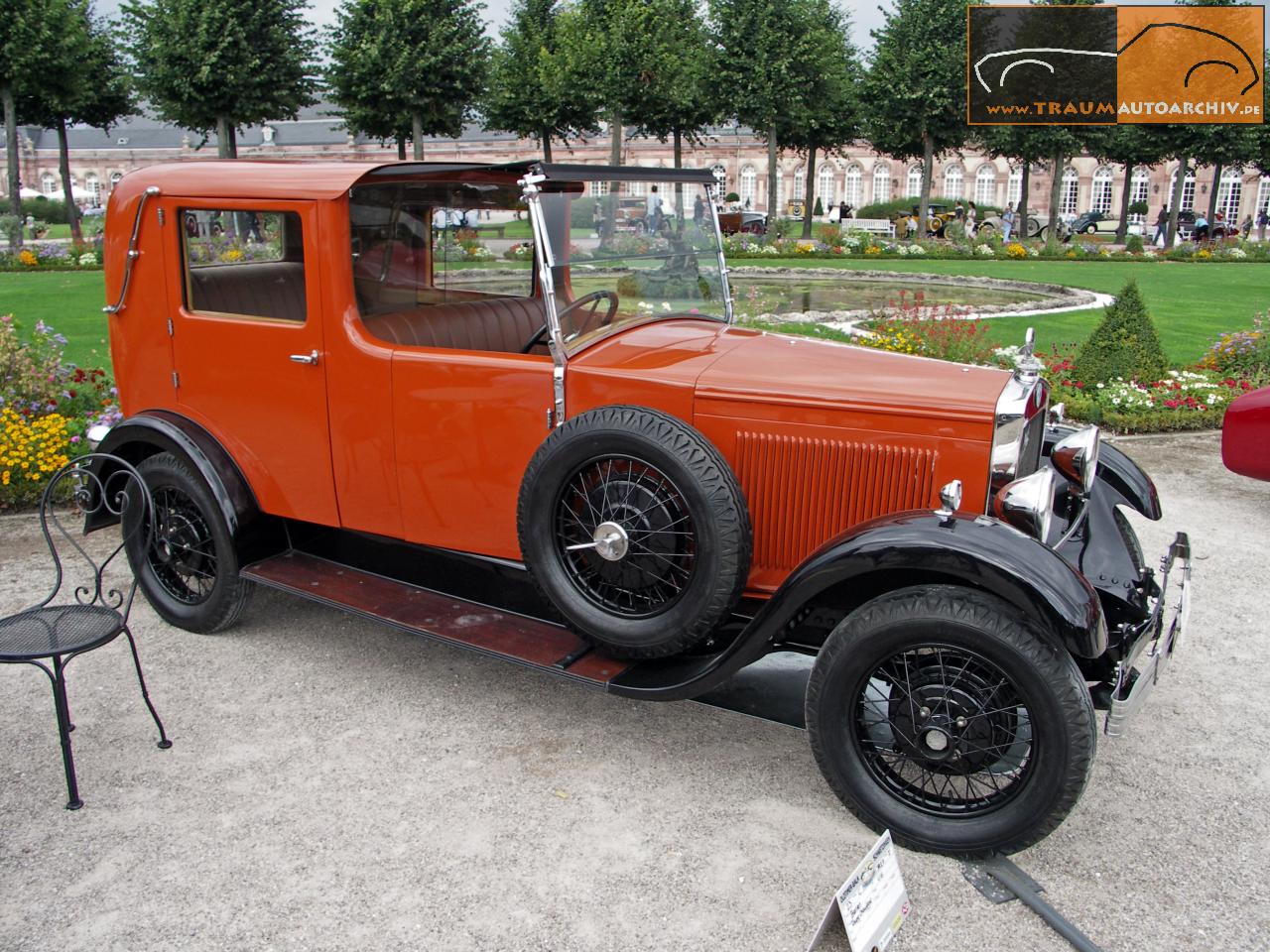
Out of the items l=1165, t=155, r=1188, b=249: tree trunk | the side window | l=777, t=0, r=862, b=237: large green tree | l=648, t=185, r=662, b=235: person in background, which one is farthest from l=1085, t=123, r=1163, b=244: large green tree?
the side window

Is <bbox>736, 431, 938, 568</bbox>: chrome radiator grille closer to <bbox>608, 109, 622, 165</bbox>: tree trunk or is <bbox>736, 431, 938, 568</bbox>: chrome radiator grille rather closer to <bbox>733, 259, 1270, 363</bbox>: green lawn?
<bbox>733, 259, 1270, 363</bbox>: green lawn

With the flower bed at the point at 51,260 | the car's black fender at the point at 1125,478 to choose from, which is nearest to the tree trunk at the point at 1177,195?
the flower bed at the point at 51,260

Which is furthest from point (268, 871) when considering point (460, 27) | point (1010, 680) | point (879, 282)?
point (460, 27)

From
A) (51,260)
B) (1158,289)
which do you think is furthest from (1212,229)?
(51,260)

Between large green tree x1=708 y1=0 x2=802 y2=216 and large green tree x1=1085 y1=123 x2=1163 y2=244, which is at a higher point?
large green tree x1=708 y1=0 x2=802 y2=216

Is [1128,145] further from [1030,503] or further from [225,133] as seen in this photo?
[1030,503]

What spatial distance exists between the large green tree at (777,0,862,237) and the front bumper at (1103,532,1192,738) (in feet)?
93.6

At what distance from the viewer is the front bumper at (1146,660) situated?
116 inches

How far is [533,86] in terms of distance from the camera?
3191 cm

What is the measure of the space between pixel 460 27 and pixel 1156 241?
86.6 ft

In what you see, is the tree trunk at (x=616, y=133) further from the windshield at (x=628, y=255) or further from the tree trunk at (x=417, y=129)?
the windshield at (x=628, y=255)

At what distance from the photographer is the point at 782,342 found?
3.84m

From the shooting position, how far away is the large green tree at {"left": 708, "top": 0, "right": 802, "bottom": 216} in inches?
1134

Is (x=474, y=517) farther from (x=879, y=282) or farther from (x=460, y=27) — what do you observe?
(x=460, y=27)
